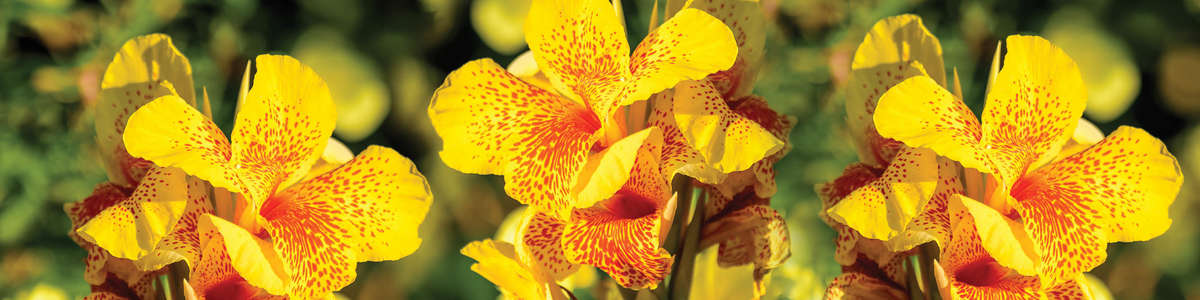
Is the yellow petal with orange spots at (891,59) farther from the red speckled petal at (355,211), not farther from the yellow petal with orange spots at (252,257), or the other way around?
the yellow petal with orange spots at (252,257)

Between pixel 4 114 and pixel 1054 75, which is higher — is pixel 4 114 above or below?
below

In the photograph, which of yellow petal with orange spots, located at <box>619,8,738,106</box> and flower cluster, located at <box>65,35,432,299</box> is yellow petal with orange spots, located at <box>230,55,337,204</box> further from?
yellow petal with orange spots, located at <box>619,8,738,106</box>

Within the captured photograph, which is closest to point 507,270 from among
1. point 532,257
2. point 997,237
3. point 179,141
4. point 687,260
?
point 532,257

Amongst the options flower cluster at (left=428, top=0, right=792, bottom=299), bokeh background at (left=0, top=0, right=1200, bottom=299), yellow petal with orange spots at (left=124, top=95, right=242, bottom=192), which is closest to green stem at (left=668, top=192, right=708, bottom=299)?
flower cluster at (left=428, top=0, right=792, bottom=299)

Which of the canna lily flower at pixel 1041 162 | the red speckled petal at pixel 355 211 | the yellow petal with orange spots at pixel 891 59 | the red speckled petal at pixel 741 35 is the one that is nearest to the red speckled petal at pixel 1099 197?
the canna lily flower at pixel 1041 162

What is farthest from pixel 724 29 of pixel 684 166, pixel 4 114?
pixel 4 114

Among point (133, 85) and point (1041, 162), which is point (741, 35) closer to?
point (1041, 162)

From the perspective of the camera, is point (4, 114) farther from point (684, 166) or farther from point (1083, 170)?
point (1083, 170)
